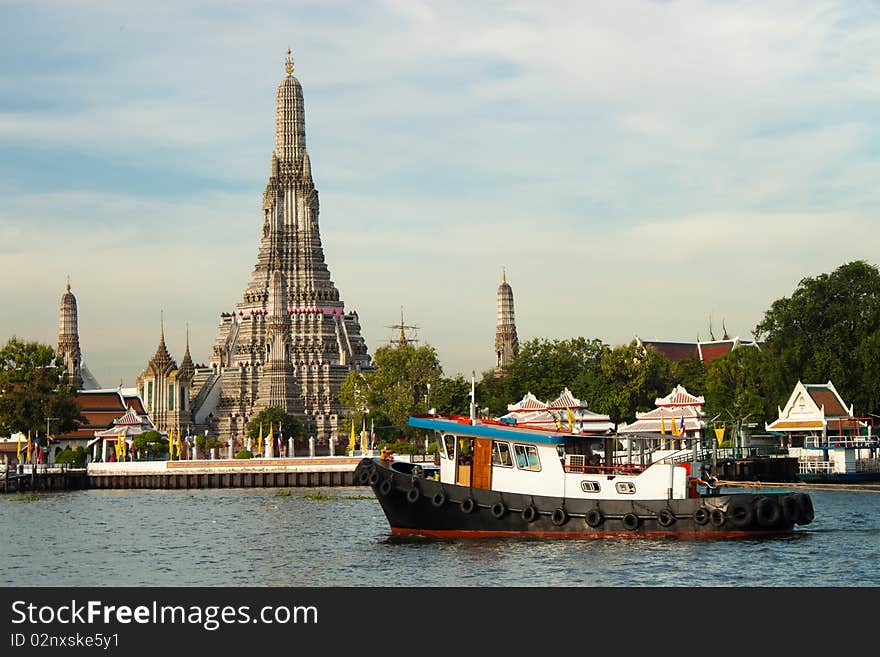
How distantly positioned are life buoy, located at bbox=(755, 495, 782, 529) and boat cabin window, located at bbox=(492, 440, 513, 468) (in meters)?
8.87

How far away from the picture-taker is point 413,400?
452 feet

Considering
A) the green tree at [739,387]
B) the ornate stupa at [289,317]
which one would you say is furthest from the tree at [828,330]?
the ornate stupa at [289,317]

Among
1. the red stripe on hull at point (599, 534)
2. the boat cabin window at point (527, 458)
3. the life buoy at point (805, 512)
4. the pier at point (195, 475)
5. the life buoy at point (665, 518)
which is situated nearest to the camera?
the life buoy at point (665, 518)

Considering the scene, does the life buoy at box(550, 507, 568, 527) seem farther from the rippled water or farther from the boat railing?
the boat railing

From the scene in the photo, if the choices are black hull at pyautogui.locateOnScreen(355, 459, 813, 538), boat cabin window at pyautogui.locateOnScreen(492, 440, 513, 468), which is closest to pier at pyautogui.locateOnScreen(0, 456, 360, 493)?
black hull at pyautogui.locateOnScreen(355, 459, 813, 538)

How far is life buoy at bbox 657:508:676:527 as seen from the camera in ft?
170

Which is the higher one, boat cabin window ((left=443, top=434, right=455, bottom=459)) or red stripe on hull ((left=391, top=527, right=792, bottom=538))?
boat cabin window ((left=443, top=434, right=455, bottom=459))

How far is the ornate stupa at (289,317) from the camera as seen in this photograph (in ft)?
552

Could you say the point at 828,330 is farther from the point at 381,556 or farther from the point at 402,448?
the point at 381,556

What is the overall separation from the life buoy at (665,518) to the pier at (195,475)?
52.5 metres

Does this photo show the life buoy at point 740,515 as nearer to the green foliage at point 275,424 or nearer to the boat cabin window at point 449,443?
the boat cabin window at point 449,443

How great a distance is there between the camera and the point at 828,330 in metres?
110
